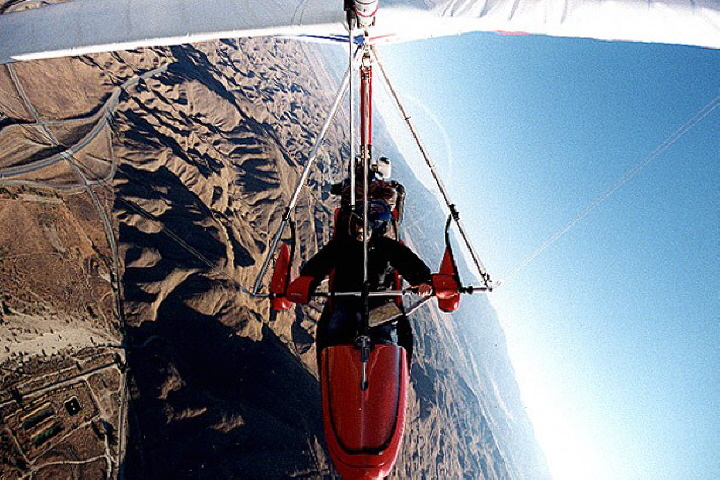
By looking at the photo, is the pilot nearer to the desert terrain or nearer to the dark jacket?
the dark jacket

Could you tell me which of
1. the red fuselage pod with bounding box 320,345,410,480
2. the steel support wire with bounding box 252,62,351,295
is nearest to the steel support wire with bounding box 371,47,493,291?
the steel support wire with bounding box 252,62,351,295

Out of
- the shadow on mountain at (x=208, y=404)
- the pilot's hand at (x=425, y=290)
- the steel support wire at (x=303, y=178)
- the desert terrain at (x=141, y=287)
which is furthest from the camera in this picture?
the shadow on mountain at (x=208, y=404)

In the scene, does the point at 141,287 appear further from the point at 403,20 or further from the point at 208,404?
the point at 403,20

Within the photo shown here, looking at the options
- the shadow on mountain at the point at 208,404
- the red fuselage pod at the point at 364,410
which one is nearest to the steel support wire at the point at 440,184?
the red fuselage pod at the point at 364,410

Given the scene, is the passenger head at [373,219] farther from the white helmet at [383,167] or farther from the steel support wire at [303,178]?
the white helmet at [383,167]

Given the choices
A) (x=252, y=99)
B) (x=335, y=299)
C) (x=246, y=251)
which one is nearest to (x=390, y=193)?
(x=335, y=299)

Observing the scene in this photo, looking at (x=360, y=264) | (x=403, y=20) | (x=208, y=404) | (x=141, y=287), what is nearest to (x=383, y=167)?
(x=360, y=264)
